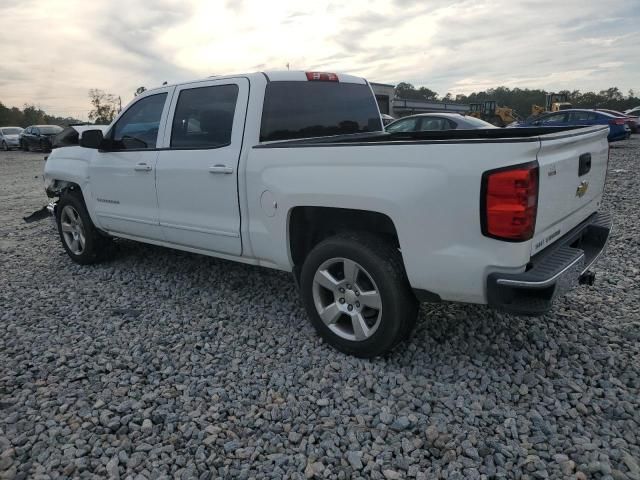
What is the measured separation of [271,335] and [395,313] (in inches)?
45.4

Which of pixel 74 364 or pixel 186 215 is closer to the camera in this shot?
pixel 74 364

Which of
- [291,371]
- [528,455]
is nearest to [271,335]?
[291,371]

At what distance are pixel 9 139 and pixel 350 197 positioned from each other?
32.9 meters

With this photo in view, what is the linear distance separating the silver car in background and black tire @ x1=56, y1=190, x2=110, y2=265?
94.1 ft

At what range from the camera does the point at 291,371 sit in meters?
3.28

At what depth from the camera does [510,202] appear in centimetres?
250

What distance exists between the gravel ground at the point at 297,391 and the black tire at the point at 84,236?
0.94 meters

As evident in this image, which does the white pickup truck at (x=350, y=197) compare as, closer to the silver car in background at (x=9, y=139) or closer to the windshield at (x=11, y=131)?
the silver car in background at (x=9, y=139)

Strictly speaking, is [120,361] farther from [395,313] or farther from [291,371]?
[395,313]

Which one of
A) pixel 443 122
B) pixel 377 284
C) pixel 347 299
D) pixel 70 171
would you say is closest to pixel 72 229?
pixel 70 171

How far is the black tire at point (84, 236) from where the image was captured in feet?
18.1

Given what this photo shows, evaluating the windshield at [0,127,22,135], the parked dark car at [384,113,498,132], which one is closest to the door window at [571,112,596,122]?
the parked dark car at [384,113,498,132]

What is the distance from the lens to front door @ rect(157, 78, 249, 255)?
386 cm

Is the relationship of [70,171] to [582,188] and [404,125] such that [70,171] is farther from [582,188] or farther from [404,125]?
[404,125]
